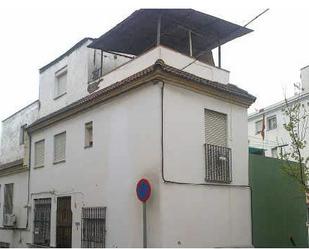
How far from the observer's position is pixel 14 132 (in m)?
24.8

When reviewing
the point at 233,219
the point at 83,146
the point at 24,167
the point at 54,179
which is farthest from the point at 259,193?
the point at 24,167

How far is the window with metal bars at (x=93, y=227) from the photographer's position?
14367 millimetres

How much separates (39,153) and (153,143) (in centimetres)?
863

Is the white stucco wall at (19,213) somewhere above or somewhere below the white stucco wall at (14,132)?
below

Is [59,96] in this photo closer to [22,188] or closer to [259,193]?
[22,188]

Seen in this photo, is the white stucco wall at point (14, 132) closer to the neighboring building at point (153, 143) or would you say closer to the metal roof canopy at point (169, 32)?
the neighboring building at point (153, 143)

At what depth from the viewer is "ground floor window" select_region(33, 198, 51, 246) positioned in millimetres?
17969

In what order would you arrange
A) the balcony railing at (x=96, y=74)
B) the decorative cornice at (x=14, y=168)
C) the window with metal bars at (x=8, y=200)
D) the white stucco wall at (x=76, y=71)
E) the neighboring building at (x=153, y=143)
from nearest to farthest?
the neighboring building at (x=153, y=143)
the balcony railing at (x=96, y=74)
the white stucco wall at (x=76, y=71)
the decorative cornice at (x=14, y=168)
the window with metal bars at (x=8, y=200)

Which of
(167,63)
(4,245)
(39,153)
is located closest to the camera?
(167,63)

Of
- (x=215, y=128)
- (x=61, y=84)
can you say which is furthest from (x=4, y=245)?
(x=215, y=128)

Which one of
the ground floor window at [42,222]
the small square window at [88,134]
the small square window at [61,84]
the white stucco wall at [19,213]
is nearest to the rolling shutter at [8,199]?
the white stucco wall at [19,213]

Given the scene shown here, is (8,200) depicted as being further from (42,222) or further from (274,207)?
(274,207)

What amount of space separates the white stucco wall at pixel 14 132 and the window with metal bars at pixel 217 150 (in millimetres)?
10133

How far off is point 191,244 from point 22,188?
1158 cm
